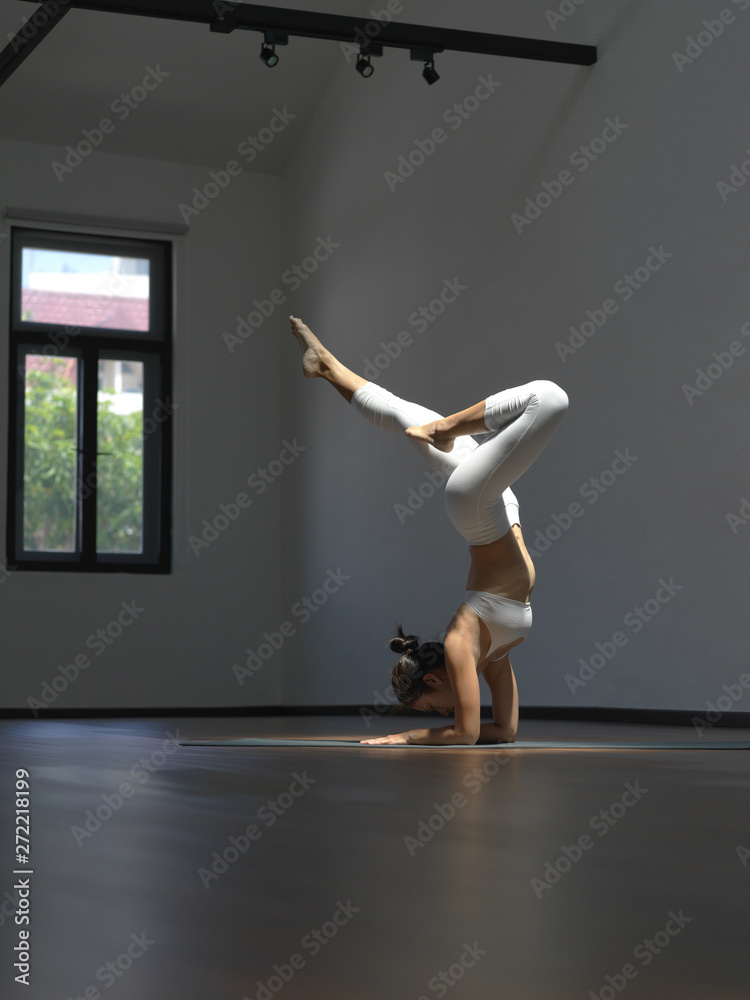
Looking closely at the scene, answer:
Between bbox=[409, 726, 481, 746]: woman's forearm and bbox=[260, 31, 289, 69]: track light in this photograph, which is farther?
bbox=[260, 31, 289, 69]: track light


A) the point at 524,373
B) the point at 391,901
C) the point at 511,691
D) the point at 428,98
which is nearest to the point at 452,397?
the point at 524,373

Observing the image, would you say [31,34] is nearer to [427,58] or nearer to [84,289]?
[427,58]

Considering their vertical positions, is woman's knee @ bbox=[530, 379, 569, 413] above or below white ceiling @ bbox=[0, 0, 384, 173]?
below

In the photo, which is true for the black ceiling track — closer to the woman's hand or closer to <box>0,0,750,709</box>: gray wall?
<box>0,0,750,709</box>: gray wall

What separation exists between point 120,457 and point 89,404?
430 mm

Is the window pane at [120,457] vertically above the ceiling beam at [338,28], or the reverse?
the ceiling beam at [338,28]

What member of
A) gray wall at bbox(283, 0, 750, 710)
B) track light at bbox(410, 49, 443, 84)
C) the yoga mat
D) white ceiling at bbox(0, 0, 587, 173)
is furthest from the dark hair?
white ceiling at bbox(0, 0, 587, 173)

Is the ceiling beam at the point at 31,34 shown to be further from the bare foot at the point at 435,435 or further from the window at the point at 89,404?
the bare foot at the point at 435,435

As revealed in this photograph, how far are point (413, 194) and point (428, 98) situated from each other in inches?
20.0

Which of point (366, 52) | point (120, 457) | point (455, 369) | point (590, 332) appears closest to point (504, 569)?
point (590, 332)

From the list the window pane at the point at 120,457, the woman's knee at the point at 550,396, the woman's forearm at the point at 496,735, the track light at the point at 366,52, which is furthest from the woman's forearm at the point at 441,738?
the window pane at the point at 120,457

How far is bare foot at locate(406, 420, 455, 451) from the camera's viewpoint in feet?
9.82

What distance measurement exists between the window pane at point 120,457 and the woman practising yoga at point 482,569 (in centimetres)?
542

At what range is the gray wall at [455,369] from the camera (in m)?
4.12
